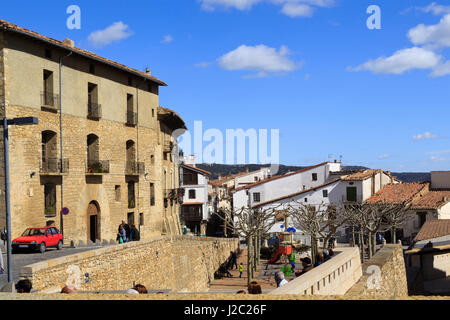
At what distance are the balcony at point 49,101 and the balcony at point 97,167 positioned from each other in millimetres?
4490

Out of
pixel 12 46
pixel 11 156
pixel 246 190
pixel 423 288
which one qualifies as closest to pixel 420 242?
pixel 423 288

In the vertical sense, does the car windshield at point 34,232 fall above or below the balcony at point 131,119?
below

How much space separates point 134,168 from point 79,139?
23.0ft

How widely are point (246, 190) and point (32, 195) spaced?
3873 centimetres

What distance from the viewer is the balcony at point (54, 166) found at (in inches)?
1095

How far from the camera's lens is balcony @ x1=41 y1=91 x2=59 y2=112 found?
2797cm

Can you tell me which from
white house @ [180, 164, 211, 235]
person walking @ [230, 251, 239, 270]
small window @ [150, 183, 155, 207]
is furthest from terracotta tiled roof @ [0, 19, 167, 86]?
white house @ [180, 164, 211, 235]

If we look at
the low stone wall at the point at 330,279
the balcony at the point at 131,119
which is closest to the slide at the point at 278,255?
the balcony at the point at 131,119

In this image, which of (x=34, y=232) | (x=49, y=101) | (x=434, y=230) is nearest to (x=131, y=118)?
(x=49, y=101)

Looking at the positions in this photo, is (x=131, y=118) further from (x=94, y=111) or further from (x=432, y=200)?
(x=432, y=200)

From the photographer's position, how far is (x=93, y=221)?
107 ft

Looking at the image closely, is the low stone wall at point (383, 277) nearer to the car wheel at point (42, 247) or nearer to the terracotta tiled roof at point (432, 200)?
the car wheel at point (42, 247)

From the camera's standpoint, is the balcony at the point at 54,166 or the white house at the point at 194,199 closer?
the balcony at the point at 54,166

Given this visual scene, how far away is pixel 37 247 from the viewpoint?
22891 mm
